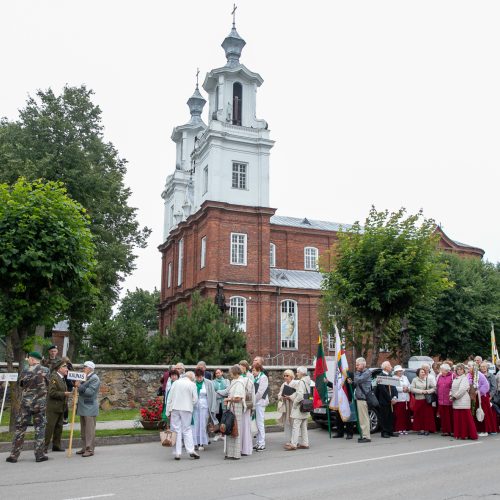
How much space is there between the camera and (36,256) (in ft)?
43.8

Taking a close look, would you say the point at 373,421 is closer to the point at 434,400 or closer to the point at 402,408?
the point at 402,408

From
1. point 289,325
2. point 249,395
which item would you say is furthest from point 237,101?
point 249,395

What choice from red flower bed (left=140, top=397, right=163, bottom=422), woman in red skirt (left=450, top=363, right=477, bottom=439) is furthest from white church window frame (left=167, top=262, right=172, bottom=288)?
woman in red skirt (left=450, top=363, right=477, bottom=439)

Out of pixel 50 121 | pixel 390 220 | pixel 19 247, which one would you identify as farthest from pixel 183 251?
pixel 19 247

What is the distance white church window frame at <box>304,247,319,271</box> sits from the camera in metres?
48.8

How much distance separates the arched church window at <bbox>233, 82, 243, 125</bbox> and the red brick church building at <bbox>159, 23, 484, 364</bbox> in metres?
0.07

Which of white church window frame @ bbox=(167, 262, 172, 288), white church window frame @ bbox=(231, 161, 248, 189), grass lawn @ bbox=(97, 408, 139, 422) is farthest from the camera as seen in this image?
white church window frame @ bbox=(167, 262, 172, 288)

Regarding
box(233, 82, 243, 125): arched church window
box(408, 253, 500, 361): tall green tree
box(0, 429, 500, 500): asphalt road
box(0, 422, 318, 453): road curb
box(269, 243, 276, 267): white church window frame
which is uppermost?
box(233, 82, 243, 125): arched church window

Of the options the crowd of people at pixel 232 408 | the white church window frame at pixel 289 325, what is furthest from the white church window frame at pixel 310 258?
the crowd of people at pixel 232 408

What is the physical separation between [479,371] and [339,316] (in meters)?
21.3

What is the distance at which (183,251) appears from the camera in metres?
45.1

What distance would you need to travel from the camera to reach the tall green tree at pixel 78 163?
25359mm

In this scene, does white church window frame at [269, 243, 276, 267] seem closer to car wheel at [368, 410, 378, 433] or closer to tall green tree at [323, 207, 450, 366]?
tall green tree at [323, 207, 450, 366]

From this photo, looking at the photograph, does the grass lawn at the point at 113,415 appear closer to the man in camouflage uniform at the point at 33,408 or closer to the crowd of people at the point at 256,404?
the crowd of people at the point at 256,404
